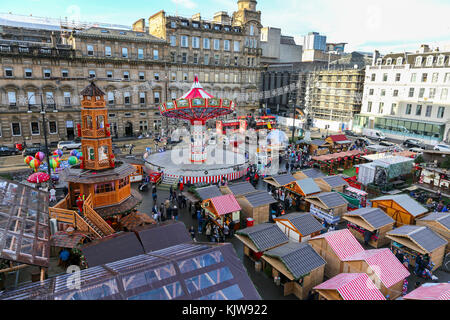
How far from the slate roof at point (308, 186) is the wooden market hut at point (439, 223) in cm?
707

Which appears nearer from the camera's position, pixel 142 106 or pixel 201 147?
pixel 201 147

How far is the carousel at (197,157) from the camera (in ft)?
95.7

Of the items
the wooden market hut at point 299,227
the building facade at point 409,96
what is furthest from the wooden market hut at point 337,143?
the wooden market hut at point 299,227

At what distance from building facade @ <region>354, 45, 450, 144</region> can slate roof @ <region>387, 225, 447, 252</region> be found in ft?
122

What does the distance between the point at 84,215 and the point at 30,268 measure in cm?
411

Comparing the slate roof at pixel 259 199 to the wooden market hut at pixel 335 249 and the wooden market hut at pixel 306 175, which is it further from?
the wooden market hut at pixel 306 175

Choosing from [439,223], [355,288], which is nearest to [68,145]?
[355,288]

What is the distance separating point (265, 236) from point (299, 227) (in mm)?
2322

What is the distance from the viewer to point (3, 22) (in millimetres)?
50344

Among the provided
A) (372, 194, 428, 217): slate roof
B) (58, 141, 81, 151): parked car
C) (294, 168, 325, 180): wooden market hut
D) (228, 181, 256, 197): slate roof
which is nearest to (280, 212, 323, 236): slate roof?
(228, 181, 256, 197): slate roof

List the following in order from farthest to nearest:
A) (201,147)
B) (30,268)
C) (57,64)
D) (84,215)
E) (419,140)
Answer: (419,140) → (57,64) → (201,147) → (84,215) → (30,268)

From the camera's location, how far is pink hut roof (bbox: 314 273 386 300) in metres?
10.9

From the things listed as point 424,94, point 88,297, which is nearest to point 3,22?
point 88,297
